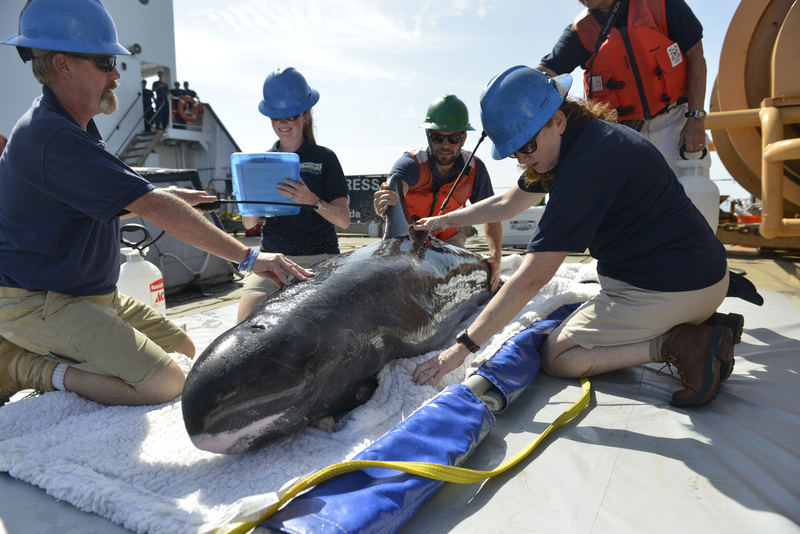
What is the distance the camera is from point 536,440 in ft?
6.70

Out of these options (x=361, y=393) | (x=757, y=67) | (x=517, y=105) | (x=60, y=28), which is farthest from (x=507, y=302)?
(x=757, y=67)

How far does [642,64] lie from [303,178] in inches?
106

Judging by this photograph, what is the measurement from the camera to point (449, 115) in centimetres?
425

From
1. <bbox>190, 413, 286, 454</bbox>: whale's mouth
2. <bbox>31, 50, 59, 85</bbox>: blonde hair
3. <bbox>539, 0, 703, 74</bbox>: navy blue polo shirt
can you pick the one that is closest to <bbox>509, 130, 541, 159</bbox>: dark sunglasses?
<bbox>190, 413, 286, 454</bbox>: whale's mouth

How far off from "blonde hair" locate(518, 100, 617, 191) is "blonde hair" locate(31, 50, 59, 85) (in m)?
2.40

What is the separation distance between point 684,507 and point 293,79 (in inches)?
135

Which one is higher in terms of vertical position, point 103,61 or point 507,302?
point 103,61

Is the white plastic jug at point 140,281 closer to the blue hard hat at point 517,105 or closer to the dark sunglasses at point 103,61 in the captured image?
the dark sunglasses at point 103,61

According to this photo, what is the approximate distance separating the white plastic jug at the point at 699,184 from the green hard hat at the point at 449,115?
5.71 ft

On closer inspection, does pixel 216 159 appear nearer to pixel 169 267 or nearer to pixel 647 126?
pixel 169 267

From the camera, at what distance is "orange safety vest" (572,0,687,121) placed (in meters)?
3.78

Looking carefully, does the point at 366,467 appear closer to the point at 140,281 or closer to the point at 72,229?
the point at 72,229

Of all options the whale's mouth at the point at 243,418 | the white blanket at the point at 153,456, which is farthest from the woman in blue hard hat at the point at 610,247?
the whale's mouth at the point at 243,418

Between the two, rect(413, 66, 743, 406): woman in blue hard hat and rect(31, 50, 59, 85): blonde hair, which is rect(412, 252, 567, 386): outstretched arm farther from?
rect(31, 50, 59, 85): blonde hair
